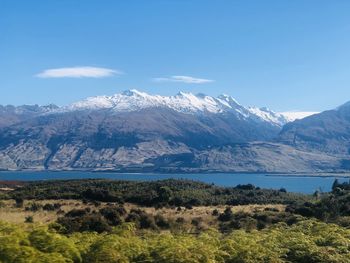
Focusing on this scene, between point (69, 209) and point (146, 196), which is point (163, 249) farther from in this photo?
point (146, 196)

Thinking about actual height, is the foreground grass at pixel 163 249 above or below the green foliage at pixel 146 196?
Result: above

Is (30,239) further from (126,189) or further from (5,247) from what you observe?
(126,189)

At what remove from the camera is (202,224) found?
5284 centimetres

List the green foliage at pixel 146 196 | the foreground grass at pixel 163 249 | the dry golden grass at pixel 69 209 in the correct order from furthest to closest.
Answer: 1. the green foliage at pixel 146 196
2. the dry golden grass at pixel 69 209
3. the foreground grass at pixel 163 249

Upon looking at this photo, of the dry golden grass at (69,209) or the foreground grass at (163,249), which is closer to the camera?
the foreground grass at (163,249)

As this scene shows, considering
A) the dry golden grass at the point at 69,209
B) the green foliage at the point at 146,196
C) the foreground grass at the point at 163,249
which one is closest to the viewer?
the foreground grass at the point at 163,249

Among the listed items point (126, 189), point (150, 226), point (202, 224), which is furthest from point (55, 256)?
point (126, 189)

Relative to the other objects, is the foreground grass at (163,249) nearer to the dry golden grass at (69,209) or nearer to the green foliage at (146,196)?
the dry golden grass at (69,209)

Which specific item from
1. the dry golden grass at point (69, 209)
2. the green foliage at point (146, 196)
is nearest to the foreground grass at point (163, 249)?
the dry golden grass at point (69, 209)

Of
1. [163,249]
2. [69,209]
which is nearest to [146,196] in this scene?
[69,209]

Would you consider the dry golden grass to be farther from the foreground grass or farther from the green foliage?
the foreground grass

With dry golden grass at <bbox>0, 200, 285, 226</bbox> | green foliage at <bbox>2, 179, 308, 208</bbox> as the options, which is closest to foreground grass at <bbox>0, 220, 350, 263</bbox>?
dry golden grass at <bbox>0, 200, 285, 226</bbox>

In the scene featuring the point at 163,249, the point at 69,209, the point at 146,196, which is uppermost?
the point at 163,249

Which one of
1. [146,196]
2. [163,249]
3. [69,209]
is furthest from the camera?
[146,196]
